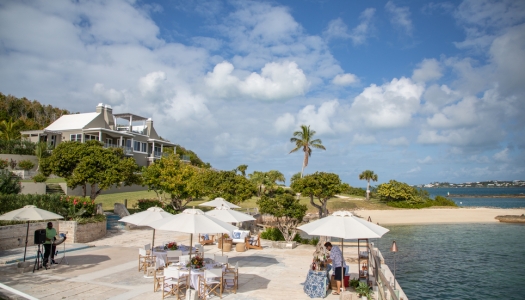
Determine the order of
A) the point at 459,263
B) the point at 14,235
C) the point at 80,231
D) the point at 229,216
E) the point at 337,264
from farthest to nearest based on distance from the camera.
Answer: the point at 459,263 → the point at 80,231 → the point at 14,235 → the point at 229,216 → the point at 337,264

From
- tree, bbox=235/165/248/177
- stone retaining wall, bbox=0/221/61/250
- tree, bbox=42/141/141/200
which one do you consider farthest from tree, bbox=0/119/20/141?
stone retaining wall, bbox=0/221/61/250

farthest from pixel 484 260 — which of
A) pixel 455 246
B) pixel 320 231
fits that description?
pixel 320 231

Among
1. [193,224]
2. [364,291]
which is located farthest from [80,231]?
[364,291]

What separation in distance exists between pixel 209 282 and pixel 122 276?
3.83 meters

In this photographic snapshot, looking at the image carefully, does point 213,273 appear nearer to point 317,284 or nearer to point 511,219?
point 317,284

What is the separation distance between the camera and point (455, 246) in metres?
25.8

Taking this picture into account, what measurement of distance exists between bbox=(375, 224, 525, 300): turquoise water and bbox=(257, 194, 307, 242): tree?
18.0ft

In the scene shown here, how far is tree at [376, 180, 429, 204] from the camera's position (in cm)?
5441

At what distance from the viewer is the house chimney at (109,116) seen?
51.2 metres

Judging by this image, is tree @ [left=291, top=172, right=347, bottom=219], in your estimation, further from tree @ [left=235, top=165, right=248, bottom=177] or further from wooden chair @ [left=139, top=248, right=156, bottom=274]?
tree @ [left=235, top=165, right=248, bottom=177]

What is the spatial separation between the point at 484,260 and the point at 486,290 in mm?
6840

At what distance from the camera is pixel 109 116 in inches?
2053

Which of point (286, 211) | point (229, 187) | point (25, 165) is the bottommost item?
point (286, 211)

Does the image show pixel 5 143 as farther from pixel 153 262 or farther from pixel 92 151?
pixel 153 262
